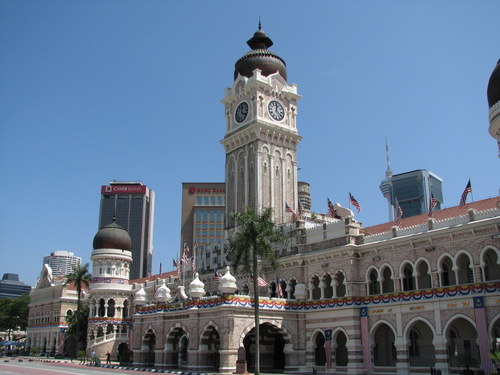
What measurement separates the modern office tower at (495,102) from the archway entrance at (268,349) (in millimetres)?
22109

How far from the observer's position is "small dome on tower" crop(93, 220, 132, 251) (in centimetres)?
7562

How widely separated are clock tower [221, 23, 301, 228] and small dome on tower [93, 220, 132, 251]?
2359 centimetres

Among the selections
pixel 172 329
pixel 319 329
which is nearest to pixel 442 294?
pixel 319 329

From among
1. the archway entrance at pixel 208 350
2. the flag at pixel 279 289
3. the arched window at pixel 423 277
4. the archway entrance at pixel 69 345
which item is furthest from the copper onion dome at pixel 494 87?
the archway entrance at pixel 69 345

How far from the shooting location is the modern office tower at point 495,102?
108ft

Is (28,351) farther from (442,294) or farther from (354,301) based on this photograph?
(442,294)

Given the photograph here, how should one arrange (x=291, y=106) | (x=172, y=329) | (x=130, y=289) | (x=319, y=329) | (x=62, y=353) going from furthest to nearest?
(x=62, y=353) → (x=130, y=289) → (x=291, y=106) → (x=172, y=329) → (x=319, y=329)

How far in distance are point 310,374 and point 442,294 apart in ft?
40.2

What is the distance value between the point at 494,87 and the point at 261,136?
27128mm

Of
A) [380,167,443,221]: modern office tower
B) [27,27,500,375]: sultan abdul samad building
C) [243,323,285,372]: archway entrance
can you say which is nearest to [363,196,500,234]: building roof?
[27,27,500,375]: sultan abdul samad building

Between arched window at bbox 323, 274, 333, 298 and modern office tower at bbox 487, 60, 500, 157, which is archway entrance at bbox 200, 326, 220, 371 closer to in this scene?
arched window at bbox 323, 274, 333, 298

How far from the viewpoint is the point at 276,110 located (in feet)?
195

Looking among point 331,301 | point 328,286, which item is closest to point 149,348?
point 328,286

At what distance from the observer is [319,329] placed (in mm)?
43281
